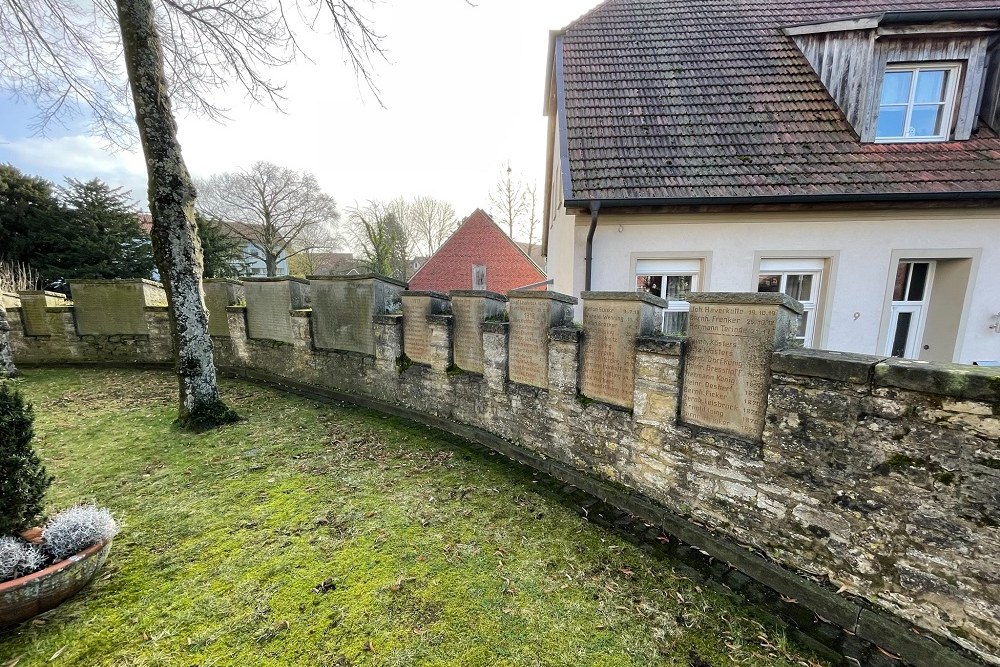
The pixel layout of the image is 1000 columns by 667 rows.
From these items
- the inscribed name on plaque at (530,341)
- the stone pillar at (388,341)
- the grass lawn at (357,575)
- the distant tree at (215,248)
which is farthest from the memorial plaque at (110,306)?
the distant tree at (215,248)

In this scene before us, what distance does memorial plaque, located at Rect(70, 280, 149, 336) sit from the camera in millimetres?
7977

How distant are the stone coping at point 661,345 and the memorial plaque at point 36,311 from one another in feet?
39.7

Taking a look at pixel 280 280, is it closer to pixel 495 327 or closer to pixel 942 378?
pixel 495 327

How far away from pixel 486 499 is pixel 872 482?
8.92ft

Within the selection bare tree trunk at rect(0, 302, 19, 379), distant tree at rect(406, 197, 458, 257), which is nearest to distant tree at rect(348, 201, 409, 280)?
distant tree at rect(406, 197, 458, 257)

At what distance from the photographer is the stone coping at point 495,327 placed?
417cm

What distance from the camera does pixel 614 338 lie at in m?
3.28

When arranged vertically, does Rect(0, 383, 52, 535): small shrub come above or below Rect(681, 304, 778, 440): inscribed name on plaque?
below

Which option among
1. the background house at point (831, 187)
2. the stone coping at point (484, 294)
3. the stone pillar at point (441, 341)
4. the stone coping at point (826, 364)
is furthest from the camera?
the background house at point (831, 187)

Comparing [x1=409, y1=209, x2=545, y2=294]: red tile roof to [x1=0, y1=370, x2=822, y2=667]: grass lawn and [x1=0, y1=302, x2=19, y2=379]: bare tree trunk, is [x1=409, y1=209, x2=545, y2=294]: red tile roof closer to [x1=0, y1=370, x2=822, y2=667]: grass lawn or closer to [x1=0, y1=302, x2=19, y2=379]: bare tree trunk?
[x1=0, y1=302, x2=19, y2=379]: bare tree trunk

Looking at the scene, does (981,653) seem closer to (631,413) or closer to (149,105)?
(631,413)

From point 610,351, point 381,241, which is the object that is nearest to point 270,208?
point 381,241

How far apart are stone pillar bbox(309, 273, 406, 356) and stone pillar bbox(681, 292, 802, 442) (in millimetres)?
4003

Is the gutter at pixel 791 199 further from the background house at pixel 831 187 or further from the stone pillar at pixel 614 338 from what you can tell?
the stone pillar at pixel 614 338
